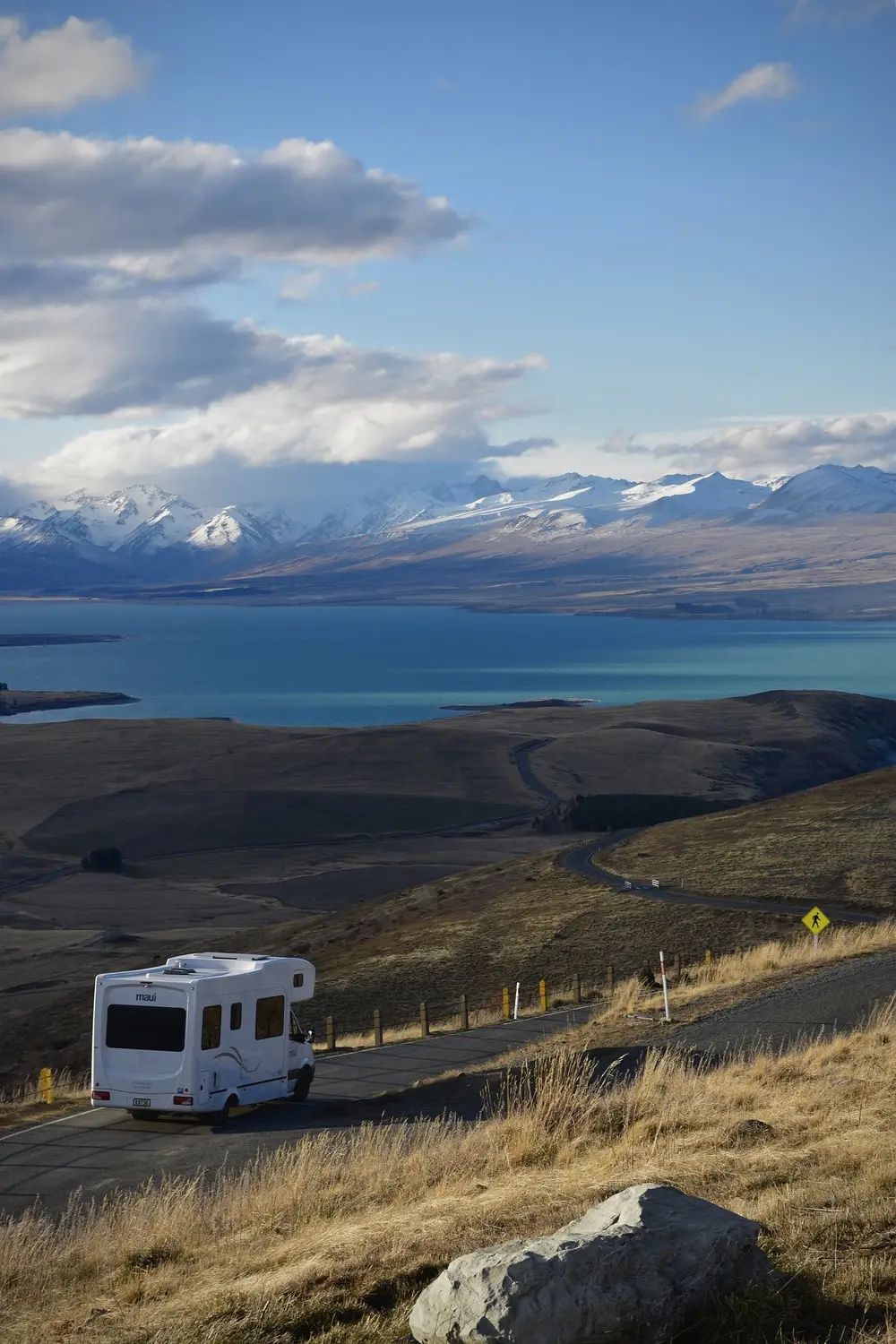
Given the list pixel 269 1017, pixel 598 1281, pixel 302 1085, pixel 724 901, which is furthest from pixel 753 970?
pixel 598 1281

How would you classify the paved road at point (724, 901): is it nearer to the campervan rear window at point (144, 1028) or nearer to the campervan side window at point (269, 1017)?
the campervan side window at point (269, 1017)

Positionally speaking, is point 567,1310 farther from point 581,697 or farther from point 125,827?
point 581,697

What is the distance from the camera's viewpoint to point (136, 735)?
112 meters

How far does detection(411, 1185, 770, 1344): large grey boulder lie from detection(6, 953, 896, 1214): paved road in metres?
8.02

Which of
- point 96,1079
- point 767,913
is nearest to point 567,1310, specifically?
point 96,1079

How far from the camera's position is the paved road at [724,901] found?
3459 centimetres

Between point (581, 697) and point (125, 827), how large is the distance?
297 ft

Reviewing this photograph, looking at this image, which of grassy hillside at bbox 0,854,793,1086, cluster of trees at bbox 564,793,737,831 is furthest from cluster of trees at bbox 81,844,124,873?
grassy hillside at bbox 0,854,793,1086

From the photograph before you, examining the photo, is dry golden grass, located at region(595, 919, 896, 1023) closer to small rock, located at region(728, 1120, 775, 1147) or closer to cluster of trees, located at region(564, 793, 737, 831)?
small rock, located at region(728, 1120, 775, 1147)

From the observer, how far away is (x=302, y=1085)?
59.9ft

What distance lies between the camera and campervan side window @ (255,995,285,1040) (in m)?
17.6

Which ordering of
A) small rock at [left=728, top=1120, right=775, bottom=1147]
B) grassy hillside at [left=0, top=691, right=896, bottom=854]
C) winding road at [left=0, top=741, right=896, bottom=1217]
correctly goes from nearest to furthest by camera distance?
small rock at [left=728, top=1120, right=775, bottom=1147] → winding road at [left=0, top=741, right=896, bottom=1217] → grassy hillside at [left=0, top=691, right=896, bottom=854]

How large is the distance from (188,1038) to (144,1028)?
62cm

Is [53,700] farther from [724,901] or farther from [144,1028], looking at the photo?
[144,1028]
